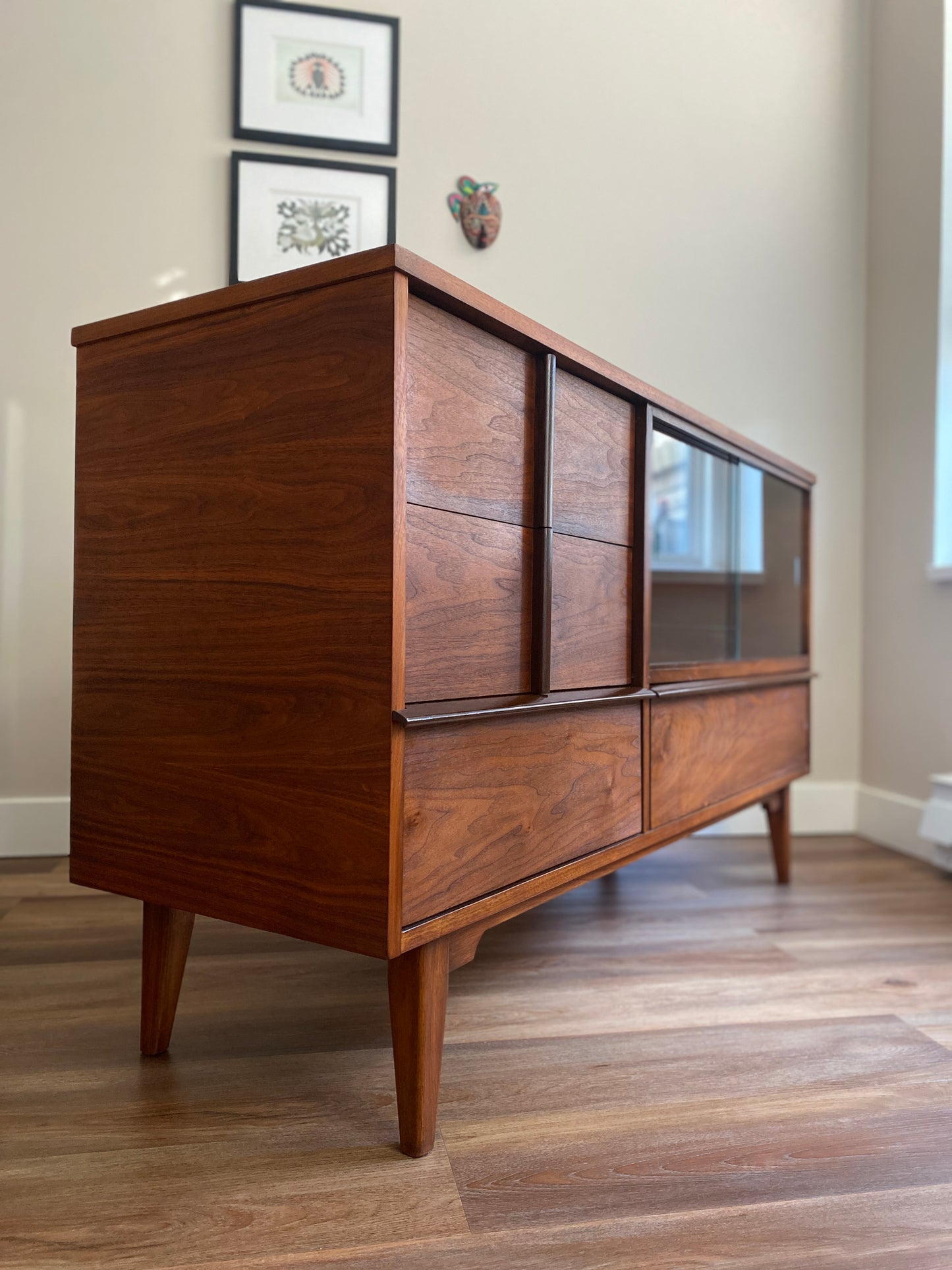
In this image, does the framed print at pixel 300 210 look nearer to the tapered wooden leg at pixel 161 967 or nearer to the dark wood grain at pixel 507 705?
the dark wood grain at pixel 507 705

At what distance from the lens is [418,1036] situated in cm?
85

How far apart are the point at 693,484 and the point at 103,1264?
58.8 inches

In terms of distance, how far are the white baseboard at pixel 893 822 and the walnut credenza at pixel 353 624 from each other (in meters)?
1.31

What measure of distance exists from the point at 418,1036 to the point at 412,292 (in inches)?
27.2

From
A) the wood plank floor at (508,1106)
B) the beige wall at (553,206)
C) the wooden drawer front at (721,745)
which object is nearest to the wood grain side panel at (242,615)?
the wood plank floor at (508,1106)

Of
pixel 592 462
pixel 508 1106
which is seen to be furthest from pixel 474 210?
pixel 508 1106

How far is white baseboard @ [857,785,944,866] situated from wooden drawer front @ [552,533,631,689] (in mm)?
1284

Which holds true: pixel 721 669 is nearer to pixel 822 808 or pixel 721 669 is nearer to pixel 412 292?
pixel 412 292

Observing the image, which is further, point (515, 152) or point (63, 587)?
point (515, 152)

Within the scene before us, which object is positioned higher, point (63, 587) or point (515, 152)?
point (515, 152)

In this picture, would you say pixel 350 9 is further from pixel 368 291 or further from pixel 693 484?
pixel 368 291

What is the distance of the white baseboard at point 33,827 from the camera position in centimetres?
201

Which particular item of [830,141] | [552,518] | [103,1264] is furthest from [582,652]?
[830,141]

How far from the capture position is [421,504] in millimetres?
839
